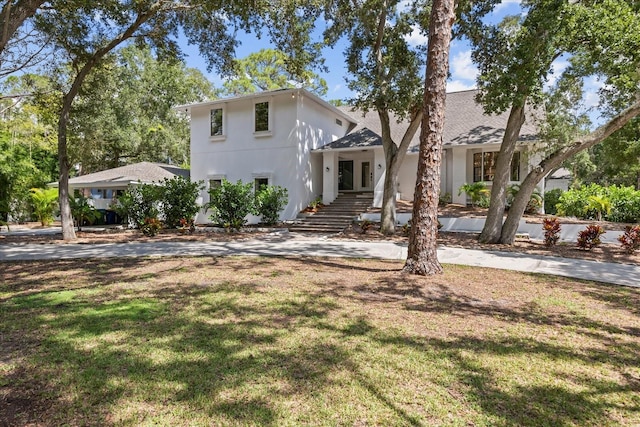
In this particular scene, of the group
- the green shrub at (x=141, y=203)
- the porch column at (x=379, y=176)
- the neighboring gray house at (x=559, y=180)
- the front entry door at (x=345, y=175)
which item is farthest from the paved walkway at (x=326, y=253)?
the neighboring gray house at (x=559, y=180)

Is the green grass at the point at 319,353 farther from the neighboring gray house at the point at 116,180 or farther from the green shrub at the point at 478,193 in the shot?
the neighboring gray house at the point at 116,180

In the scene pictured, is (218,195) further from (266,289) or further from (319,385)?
(319,385)

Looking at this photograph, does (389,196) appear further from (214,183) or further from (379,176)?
(214,183)

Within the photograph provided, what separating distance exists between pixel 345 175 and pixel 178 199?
32.3 feet

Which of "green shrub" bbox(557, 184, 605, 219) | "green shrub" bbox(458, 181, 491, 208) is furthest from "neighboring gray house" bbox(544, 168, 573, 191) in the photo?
"green shrub" bbox(458, 181, 491, 208)

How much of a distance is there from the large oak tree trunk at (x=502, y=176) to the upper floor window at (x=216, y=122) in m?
13.6

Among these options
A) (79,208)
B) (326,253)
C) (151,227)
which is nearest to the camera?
(326,253)

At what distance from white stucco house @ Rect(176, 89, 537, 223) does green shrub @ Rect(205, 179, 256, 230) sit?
2423 mm

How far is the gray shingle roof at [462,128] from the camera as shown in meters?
16.4

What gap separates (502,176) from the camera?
436 inches

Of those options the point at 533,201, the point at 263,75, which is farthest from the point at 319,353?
the point at 263,75

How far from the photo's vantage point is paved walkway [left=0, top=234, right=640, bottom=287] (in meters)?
7.79

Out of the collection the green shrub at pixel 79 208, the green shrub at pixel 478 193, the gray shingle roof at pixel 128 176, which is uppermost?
the gray shingle roof at pixel 128 176

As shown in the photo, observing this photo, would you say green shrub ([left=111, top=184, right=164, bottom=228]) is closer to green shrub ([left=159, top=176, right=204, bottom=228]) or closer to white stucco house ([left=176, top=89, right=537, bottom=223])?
green shrub ([left=159, top=176, right=204, bottom=228])
